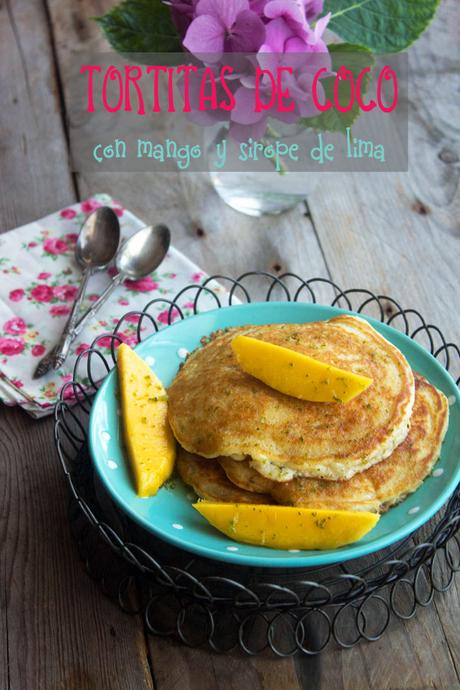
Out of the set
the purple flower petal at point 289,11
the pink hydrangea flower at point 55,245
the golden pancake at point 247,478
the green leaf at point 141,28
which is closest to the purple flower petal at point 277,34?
the purple flower petal at point 289,11

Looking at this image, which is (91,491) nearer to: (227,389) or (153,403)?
(153,403)

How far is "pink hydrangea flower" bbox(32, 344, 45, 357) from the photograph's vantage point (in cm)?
172

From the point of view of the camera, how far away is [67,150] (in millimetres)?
2312

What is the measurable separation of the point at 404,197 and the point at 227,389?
1.11 meters

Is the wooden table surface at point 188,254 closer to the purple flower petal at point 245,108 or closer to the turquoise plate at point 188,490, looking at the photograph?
the turquoise plate at point 188,490

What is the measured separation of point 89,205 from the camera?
6.85ft

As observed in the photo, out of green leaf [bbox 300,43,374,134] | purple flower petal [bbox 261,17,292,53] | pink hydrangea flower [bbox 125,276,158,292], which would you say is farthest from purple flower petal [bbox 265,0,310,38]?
pink hydrangea flower [bbox 125,276,158,292]

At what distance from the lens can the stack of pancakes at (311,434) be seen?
3.99 ft

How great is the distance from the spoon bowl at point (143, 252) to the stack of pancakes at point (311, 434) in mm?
566

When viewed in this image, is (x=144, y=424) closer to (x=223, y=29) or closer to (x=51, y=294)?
(x=51, y=294)

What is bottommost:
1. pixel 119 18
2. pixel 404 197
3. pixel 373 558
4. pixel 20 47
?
pixel 373 558

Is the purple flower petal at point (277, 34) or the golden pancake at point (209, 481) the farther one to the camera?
the purple flower petal at point (277, 34)

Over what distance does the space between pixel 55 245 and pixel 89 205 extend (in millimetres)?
164

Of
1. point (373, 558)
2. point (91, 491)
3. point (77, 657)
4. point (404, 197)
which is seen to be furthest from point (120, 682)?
point (404, 197)
